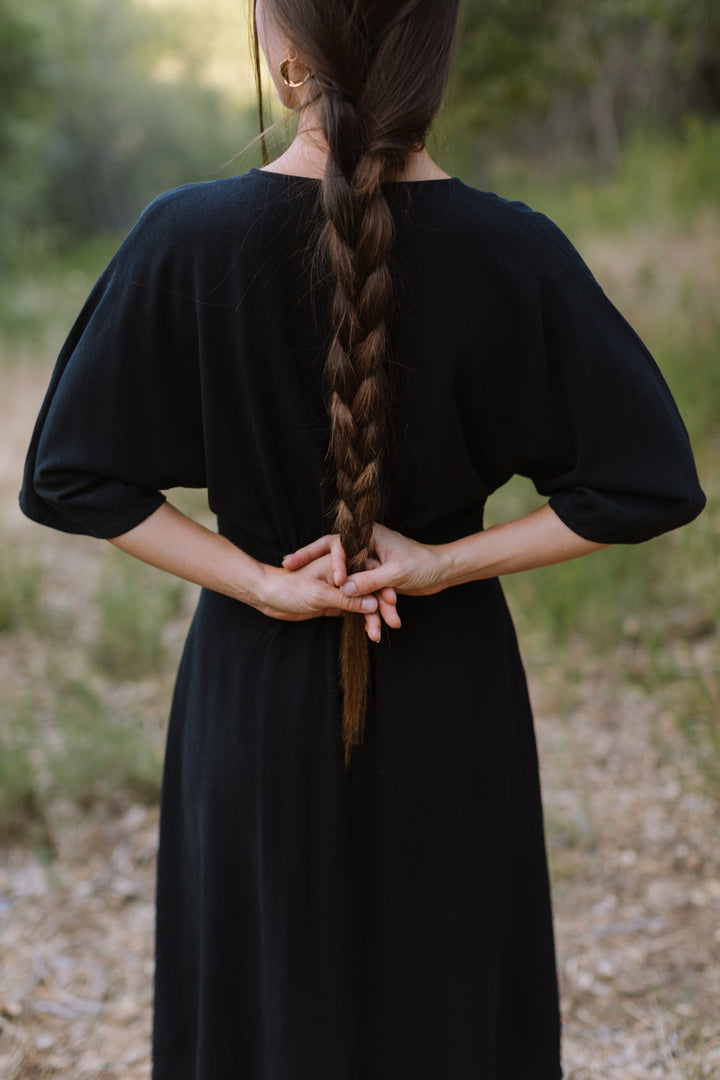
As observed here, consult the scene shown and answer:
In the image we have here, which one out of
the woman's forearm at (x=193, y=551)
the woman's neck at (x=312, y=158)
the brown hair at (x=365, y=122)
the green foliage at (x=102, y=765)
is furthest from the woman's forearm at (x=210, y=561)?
the green foliage at (x=102, y=765)

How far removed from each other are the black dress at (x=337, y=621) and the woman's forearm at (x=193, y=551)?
33mm

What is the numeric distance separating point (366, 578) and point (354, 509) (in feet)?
0.29

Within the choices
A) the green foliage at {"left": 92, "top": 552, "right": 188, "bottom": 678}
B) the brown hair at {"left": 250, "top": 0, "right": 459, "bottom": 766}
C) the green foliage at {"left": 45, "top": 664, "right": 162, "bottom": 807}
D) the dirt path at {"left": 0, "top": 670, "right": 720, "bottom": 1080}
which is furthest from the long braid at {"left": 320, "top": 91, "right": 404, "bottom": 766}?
the green foliage at {"left": 92, "top": 552, "right": 188, "bottom": 678}

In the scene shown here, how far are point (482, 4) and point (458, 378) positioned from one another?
796 centimetres

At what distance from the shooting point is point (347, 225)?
99 centimetres

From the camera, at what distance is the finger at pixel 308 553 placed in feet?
3.83

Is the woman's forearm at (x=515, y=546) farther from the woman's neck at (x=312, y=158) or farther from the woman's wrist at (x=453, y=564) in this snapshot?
the woman's neck at (x=312, y=158)

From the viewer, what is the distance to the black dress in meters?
1.07

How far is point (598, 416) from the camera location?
1.11 m

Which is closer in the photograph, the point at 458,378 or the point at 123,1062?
the point at 458,378

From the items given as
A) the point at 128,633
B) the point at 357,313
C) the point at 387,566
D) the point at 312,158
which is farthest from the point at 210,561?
the point at 128,633

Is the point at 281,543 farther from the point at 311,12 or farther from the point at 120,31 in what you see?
the point at 120,31

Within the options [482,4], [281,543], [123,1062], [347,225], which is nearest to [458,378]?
[347,225]

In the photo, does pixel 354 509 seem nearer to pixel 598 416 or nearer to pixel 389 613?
pixel 389 613
